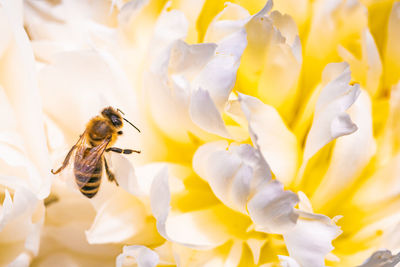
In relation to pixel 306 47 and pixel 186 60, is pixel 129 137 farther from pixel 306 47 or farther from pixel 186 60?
pixel 306 47

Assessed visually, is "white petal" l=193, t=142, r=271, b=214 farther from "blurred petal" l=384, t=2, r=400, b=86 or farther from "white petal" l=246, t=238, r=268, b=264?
"blurred petal" l=384, t=2, r=400, b=86

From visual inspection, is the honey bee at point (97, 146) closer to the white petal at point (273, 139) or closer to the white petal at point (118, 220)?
the white petal at point (118, 220)

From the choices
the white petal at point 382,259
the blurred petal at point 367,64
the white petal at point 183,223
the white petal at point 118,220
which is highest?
the blurred petal at point 367,64

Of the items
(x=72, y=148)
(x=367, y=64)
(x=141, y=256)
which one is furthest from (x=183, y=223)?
(x=367, y=64)

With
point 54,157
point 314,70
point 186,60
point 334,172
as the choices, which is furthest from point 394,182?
point 54,157

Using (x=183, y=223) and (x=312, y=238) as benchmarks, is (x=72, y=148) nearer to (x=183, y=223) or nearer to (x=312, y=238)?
(x=183, y=223)

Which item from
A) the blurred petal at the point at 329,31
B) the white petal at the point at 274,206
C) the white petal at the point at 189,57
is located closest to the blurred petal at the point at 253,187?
the white petal at the point at 274,206

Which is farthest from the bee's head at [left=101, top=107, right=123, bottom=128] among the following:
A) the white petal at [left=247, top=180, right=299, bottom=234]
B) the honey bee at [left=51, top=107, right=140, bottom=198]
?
the white petal at [left=247, top=180, right=299, bottom=234]
